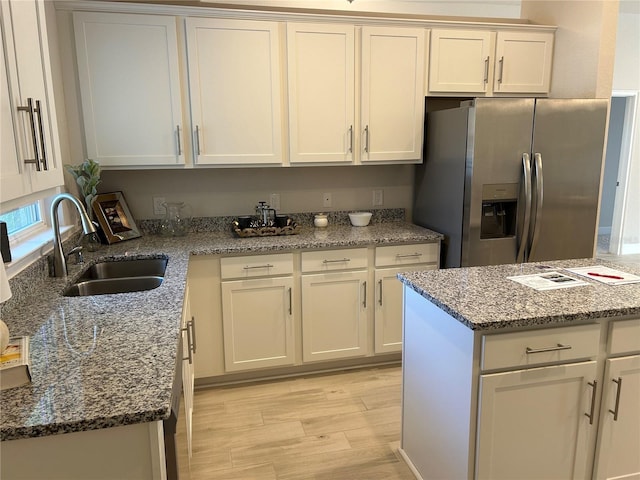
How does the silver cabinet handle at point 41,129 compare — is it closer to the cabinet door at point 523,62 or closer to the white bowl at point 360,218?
the white bowl at point 360,218

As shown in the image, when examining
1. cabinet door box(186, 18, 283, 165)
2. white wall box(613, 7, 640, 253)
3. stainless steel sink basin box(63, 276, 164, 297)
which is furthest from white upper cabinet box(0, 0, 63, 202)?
white wall box(613, 7, 640, 253)

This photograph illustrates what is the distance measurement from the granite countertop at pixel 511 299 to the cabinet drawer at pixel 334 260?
93 cm

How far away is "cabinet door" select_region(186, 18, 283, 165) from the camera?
278 centimetres

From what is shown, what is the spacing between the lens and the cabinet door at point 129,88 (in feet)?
8.72

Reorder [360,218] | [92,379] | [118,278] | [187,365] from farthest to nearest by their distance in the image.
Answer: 1. [360,218]
2. [118,278]
3. [187,365]
4. [92,379]

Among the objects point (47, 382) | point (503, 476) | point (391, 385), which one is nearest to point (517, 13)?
point (391, 385)

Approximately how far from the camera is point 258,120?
115 inches

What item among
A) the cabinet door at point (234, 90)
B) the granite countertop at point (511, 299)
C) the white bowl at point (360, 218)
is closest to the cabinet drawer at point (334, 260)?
the white bowl at point (360, 218)

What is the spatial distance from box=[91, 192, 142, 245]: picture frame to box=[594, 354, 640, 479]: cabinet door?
8.61 feet

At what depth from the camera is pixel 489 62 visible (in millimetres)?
3195

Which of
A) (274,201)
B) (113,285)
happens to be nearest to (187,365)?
(113,285)

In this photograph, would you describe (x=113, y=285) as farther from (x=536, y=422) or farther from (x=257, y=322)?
Answer: (x=536, y=422)

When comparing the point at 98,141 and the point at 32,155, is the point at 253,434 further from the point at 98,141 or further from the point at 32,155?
the point at 98,141

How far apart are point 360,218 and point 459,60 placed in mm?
1266
